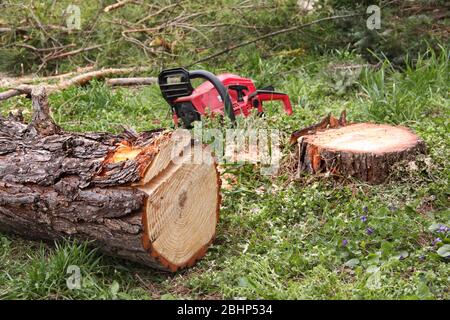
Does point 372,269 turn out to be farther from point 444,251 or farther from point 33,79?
point 33,79

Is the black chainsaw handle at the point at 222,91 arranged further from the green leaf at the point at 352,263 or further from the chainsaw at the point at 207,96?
the green leaf at the point at 352,263

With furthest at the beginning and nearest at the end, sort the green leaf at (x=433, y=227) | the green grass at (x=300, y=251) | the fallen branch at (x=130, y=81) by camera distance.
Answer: the fallen branch at (x=130, y=81), the green leaf at (x=433, y=227), the green grass at (x=300, y=251)

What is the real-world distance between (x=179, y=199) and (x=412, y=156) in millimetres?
1631

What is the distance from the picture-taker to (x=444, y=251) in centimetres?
371

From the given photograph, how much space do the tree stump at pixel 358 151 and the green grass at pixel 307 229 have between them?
8 centimetres

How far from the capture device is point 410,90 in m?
6.25

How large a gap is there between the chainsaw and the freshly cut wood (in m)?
1.08

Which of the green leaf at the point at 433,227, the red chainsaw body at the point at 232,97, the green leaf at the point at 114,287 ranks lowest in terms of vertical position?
the green leaf at the point at 114,287

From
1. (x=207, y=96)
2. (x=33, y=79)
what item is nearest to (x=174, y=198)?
(x=207, y=96)

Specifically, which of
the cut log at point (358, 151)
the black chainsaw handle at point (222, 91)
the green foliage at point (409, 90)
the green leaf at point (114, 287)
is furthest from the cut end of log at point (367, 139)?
A: the green leaf at point (114, 287)

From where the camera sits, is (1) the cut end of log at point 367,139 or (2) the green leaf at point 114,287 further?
(1) the cut end of log at point 367,139

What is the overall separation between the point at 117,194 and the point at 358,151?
1660mm

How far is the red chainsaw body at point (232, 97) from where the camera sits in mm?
5148

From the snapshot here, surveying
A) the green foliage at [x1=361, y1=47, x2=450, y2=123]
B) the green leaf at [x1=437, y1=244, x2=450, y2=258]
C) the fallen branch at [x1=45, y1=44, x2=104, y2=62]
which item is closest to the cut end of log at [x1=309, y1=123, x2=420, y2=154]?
the green foliage at [x1=361, y1=47, x2=450, y2=123]
